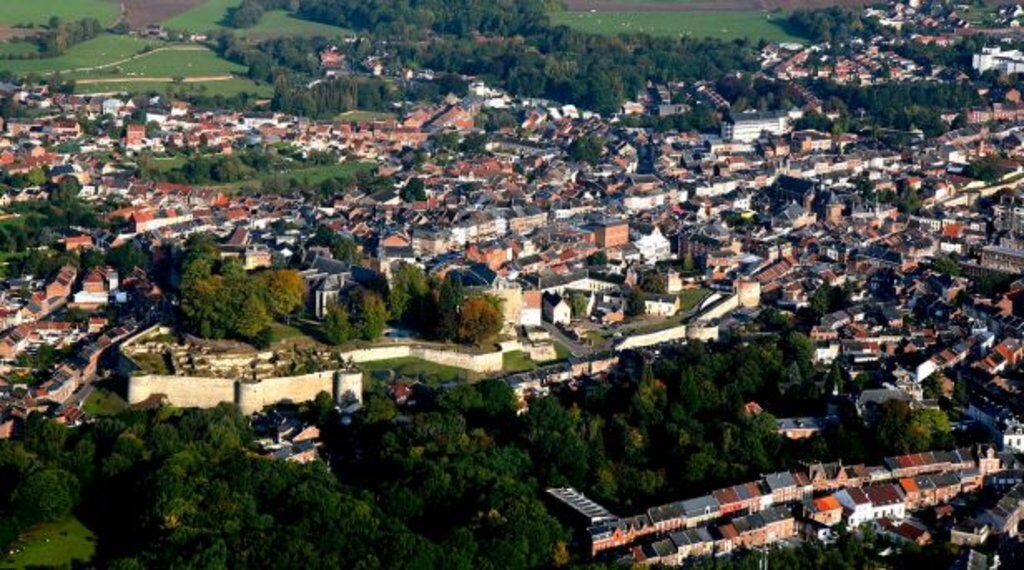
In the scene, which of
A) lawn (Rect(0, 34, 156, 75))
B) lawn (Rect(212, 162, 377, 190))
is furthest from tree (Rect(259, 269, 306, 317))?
lawn (Rect(0, 34, 156, 75))

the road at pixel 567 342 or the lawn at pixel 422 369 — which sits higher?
the lawn at pixel 422 369

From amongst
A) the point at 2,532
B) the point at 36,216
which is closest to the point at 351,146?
the point at 36,216

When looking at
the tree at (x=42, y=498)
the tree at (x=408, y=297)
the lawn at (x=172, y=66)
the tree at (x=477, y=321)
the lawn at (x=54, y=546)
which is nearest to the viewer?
the lawn at (x=54, y=546)

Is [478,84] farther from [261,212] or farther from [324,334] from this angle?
[324,334]

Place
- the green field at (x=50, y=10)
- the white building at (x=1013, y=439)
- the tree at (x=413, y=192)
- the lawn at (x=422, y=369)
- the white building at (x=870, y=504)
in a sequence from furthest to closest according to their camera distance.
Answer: the green field at (x=50, y=10), the tree at (x=413, y=192), the lawn at (x=422, y=369), the white building at (x=1013, y=439), the white building at (x=870, y=504)

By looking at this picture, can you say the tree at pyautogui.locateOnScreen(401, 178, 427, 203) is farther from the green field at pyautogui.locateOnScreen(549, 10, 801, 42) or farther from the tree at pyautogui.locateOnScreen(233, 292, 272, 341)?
the green field at pyautogui.locateOnScreen(549, 10, 801, 42)

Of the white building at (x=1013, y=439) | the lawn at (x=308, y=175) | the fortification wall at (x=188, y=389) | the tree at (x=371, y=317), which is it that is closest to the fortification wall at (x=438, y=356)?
the tree at (x=371, y=317)

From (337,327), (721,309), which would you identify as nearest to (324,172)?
(721,309)

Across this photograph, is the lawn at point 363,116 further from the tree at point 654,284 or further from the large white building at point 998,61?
the tree at point 654,284
